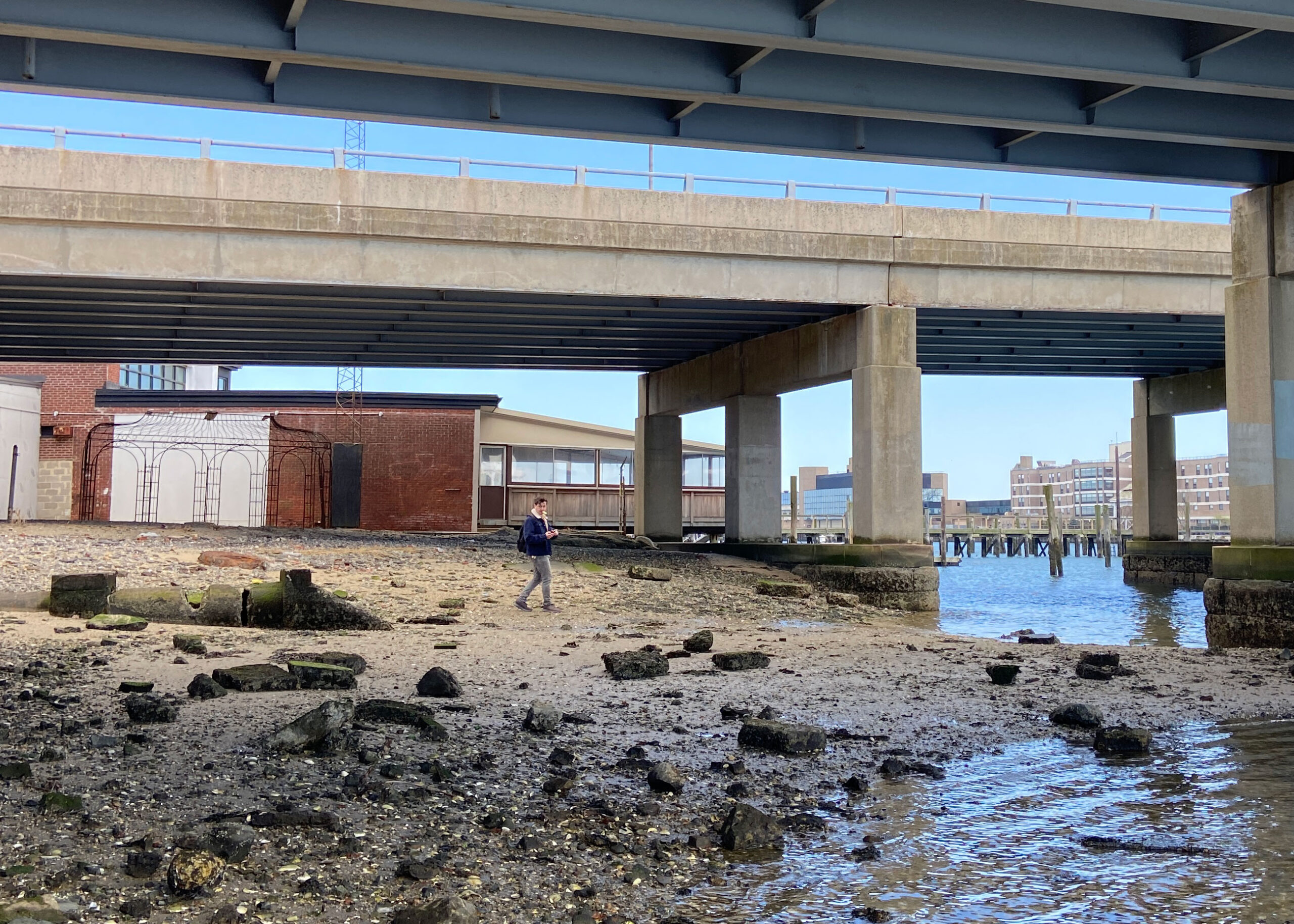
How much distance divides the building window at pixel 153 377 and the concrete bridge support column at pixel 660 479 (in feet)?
72.5

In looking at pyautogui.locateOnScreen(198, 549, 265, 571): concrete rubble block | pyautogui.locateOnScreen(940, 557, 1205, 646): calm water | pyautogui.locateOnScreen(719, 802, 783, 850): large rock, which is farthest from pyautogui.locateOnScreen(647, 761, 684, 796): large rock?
pyautogui.locateOnScreen(198, 549, 265, 571): concrete rubble block

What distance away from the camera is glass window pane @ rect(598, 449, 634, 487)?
45.1 meters

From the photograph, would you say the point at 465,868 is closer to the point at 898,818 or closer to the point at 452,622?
the point at 898,818

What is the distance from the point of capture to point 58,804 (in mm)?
5625

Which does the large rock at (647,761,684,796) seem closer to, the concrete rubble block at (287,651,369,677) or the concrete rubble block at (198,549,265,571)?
the concrete rubble block at (287,651,369,677)

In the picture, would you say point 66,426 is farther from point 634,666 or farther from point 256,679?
point 634,666

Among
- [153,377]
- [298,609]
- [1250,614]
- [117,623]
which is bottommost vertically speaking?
[1250,614]

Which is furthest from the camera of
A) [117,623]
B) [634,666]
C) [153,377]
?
[153,377]

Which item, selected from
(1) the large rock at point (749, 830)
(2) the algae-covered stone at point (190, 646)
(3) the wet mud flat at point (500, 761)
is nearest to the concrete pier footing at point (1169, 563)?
(3) the wet mud flat at point (500, 761)

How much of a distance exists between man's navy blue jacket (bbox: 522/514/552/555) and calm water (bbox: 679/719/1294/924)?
363 inches

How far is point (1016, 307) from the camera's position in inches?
976

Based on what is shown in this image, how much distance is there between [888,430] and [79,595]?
16.1m

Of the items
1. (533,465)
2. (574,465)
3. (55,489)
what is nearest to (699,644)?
(533,465)

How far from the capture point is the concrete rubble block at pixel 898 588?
23312 mm
